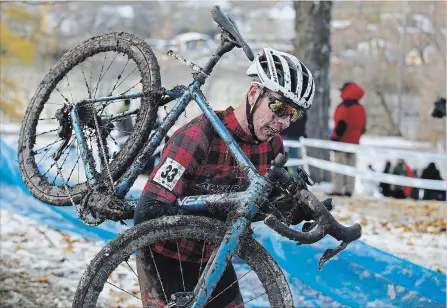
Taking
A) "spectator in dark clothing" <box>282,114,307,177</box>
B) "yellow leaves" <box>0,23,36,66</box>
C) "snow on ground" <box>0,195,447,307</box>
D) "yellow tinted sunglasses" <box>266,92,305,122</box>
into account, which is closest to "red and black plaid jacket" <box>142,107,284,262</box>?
"yellow tinted sunglasses" <box>266,92,305,122</box>

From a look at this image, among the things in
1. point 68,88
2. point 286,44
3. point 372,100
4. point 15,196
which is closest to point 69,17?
point 286,44

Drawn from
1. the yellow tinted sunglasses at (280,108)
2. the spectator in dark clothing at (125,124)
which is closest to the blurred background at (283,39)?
the spectator in dark clothing at (125,124)

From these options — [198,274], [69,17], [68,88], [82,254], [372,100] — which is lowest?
[82,254]

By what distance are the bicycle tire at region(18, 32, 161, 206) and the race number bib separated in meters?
0.78

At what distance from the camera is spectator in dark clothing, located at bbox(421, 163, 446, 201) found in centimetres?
1295

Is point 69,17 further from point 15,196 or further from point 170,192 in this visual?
point 170,192

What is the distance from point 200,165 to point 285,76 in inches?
22.7

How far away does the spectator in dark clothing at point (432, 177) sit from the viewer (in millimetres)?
12954

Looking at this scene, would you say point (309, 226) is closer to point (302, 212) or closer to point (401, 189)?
point (302, 212)

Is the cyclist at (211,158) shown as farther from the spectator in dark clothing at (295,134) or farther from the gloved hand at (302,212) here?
the spectator in dark clothing at (295,134)

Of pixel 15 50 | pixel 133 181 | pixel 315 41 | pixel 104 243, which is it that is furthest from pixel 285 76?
pixel 15 50

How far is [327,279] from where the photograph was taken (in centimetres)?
535

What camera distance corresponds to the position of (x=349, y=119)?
11.3m

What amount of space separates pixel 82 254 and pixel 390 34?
4783 centimetres
